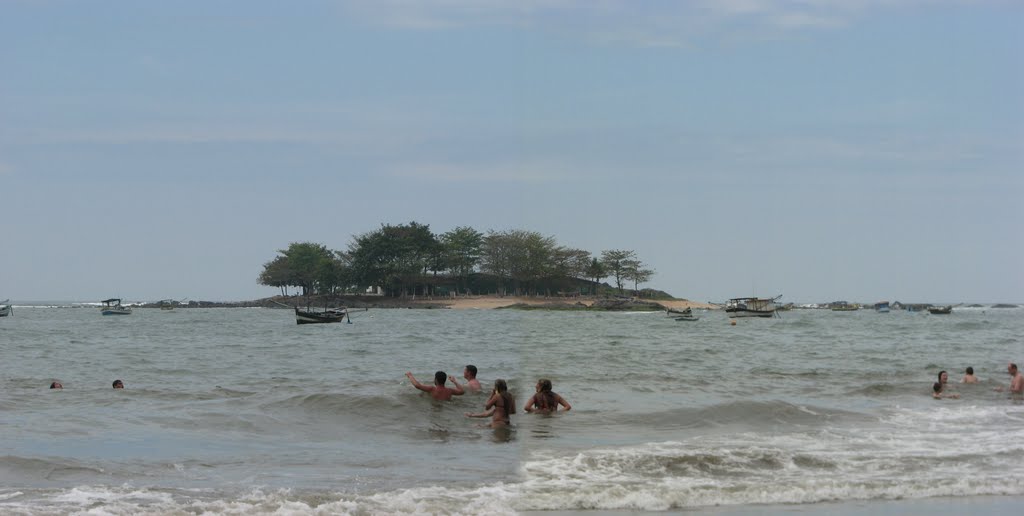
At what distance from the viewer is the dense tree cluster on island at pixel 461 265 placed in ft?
437

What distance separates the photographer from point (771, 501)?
10.3 meters

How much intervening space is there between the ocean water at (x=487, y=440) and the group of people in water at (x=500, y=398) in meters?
0.35

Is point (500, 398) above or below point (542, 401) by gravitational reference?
above

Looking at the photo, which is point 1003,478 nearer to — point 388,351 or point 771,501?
point 771,501

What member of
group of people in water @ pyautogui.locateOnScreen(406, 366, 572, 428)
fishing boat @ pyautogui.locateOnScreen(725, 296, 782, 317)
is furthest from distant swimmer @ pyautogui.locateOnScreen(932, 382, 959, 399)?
fishing boat @ pyautogui.locateOnScreen(725, 296, 782, 317)

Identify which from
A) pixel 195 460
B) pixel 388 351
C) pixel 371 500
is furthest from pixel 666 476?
pixel 388 351

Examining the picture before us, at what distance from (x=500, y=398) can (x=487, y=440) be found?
1.46m

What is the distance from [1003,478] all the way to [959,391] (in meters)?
12.9

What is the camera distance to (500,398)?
16.3m

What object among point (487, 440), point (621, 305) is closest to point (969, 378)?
point (487, 440)

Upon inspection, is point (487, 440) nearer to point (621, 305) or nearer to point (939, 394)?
point (939, 394)

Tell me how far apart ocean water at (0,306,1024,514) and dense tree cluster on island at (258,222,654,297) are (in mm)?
102715

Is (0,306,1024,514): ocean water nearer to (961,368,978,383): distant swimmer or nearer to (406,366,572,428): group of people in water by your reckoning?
(406,366,572,428): group of people in water

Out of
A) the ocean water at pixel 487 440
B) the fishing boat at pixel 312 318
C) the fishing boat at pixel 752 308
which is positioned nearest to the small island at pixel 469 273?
the fishing boat at pixel 752 308
